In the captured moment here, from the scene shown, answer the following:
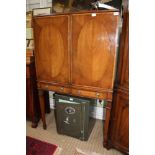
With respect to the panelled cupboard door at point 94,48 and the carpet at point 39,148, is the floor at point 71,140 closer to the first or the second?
the carpet at point 39,148

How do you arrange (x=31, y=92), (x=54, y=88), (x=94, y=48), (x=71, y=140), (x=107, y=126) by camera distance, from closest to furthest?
1. (x=94, y=48)
2. (x=107, y=126)
3. (x=54, y=88)
4. (x=71, y=140)
5. (x=31, y=92)

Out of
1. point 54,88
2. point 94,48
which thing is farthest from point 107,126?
point 94,48

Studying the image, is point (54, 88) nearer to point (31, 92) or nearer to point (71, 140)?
point (31, 92)

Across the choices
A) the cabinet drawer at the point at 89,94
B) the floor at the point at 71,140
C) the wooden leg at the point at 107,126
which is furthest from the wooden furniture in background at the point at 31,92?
the wooden leg at the point at 107,126

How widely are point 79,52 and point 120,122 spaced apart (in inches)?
35.8

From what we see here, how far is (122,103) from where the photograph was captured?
5.30ft

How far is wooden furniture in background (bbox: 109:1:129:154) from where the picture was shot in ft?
4.83

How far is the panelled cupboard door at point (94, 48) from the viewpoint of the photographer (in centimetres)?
149

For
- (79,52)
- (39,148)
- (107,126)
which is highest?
(79,52)

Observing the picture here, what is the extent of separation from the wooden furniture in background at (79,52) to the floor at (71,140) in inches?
5.4

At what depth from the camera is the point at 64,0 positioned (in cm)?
219

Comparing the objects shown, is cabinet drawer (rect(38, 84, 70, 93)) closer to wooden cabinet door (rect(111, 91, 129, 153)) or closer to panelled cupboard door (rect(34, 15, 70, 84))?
panelled cupboard door (rect(34, 15, 70, 84))

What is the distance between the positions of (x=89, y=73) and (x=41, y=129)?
3.97 feet
